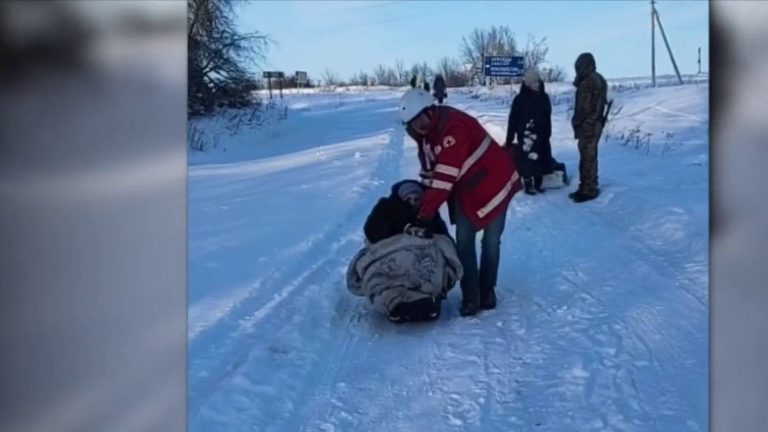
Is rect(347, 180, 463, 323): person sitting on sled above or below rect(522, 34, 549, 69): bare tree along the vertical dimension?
below

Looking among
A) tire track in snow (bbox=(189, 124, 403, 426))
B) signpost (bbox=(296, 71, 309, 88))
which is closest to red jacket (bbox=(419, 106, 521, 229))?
tire track in snow (bbox=(189, 124, 403, 426))

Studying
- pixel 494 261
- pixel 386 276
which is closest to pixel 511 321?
pixel 494 261

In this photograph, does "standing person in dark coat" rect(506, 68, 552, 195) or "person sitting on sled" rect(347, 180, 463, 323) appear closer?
"standing person in dark coat" rect(506, 68, 552, 195)

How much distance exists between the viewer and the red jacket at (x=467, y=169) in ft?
4.06

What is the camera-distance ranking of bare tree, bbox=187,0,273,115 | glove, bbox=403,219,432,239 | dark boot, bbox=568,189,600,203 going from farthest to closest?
glove, bbox=403,219,432,239 → dark boot, bbox=568,189,600,203 → bare tree, bbox=187,0,273,115

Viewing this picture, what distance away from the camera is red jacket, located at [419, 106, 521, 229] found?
4.06 feet

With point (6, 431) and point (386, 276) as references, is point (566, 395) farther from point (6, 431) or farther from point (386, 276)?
point (6, 431)

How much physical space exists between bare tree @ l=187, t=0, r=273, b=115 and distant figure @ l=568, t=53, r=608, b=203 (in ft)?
1.29

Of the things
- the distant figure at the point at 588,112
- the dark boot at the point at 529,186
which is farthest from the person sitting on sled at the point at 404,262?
the distant figure at the point at 588,112

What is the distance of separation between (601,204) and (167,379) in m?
0.75

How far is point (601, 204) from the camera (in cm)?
127

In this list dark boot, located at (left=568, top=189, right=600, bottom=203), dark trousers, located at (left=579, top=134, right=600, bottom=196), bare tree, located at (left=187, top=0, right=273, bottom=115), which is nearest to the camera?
bare tree, located at (left=187, top=0, right=273, bottom=115)

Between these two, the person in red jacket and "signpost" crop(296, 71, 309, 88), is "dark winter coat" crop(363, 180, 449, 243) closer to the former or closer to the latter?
the person in red jacket

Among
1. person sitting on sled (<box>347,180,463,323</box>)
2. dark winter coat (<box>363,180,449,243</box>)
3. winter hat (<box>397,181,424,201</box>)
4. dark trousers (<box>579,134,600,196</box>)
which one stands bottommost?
person sitting on sled (<box>347,180,463,323</box>)
